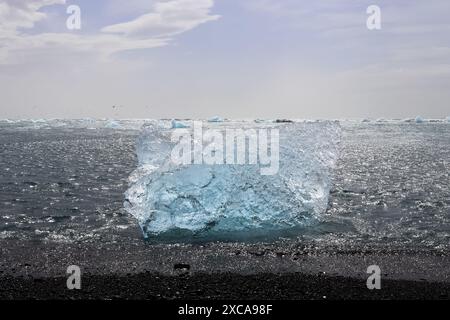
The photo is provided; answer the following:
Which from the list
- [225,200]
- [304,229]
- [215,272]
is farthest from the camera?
[225,200]

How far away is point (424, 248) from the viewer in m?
12.4

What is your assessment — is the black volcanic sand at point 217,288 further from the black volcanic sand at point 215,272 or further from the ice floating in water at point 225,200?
the ice floating in water at point 225,200

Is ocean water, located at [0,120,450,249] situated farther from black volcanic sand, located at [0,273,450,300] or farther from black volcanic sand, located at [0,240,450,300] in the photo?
black volcanic sand, located at [0,273,450,300]

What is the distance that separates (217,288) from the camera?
9062 mm

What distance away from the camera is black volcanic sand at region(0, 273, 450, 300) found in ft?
28.3

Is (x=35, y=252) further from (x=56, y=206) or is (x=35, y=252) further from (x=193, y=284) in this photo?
(x=56, y=206)

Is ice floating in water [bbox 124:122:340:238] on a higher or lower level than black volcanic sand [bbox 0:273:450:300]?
higher

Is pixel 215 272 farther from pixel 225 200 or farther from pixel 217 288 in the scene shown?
pixel 225 200

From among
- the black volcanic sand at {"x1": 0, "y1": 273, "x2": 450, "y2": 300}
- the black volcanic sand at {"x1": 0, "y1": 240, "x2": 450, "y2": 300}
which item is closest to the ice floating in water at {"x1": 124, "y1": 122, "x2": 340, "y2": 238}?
the black volcanic sand at {"x1": 0, "y1": 240, "x2": 450, "y2": 300}

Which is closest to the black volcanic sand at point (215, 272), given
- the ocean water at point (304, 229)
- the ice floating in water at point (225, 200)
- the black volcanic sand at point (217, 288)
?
the black volcanic sand at point (217, 288)

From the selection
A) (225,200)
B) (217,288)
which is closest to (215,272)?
(217,288)

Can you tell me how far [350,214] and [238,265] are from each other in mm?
7218
